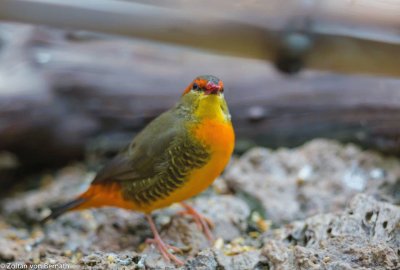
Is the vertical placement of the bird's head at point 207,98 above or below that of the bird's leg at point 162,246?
above

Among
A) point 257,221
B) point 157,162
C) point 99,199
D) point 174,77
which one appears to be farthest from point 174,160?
point 174,77

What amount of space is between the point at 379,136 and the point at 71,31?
111 inches

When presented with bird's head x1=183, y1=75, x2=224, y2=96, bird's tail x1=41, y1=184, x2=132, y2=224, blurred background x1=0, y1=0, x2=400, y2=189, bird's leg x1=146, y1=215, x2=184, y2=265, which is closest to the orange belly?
bird's head x1=183, y1=75, x2=224, y2=96

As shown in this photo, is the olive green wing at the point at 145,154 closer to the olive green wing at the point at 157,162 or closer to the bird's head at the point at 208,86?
the olive green wing at the point at 157,162

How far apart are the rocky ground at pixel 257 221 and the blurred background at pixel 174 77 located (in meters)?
0.33

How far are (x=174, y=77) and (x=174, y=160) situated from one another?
→ 6.50ft

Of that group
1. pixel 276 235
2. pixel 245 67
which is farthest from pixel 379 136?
pixel 276 235

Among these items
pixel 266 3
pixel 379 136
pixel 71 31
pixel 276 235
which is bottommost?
pixel 276 235

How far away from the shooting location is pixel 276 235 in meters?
3.69

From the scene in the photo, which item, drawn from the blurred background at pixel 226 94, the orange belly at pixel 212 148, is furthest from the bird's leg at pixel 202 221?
the orange belly at pixel 212 148

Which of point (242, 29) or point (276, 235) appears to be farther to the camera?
point (242, 29)

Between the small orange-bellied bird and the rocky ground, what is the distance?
202 millimetres

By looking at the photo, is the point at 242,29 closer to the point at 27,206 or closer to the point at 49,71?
the point at 49,71

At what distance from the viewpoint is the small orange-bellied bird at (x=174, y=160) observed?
3549 mm
